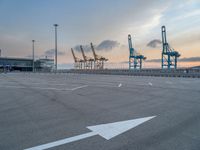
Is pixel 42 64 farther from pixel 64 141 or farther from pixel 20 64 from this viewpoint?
pixel 64 141

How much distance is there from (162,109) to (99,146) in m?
3.55

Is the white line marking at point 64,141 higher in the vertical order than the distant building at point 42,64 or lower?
lower

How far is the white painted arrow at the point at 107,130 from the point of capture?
3.19 meters

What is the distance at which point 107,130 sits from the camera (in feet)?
12.6

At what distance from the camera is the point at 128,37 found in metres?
73.0


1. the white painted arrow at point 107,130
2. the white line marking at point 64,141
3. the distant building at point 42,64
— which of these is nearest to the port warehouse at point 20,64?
the distant building at point 42,64

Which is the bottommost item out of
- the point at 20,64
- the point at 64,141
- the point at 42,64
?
the point at 64,141

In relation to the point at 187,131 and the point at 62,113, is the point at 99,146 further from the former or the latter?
the point at 62,113

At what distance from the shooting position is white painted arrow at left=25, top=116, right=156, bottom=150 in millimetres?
3191

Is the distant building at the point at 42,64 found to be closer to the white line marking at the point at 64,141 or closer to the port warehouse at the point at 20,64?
the port warehouse at the point at 20,64

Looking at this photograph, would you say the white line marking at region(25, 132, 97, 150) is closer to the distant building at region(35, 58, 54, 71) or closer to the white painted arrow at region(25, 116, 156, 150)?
the white painted arrow at region(25, 116, 156, 150)

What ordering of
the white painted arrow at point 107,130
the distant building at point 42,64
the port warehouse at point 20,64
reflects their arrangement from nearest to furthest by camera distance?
the white painted arrow at point 107,130
the port warehouse at point 20,64
the distant building at point 42,64

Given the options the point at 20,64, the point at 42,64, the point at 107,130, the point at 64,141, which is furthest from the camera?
the point at 42,64

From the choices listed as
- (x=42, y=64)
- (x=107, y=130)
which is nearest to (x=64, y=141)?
(x=107, y=130)
